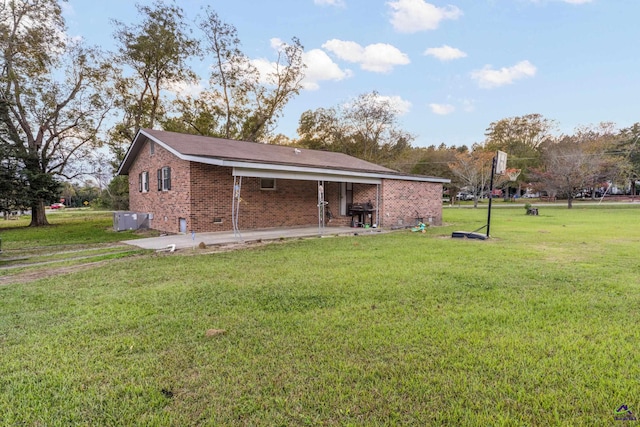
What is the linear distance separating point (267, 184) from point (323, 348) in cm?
1074

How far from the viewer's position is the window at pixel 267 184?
42.4ft

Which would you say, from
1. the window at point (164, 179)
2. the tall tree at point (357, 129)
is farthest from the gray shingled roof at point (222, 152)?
the tall tree at point (357, 129)

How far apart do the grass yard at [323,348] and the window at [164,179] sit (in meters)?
7.33

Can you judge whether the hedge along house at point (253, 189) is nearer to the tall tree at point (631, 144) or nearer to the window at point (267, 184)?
the window at point (267, 184)

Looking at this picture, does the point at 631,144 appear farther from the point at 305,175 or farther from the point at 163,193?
the point at 163,193

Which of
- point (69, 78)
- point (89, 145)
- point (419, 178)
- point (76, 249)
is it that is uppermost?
point (69, 78)

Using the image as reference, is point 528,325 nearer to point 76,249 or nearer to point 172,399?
point 172,399

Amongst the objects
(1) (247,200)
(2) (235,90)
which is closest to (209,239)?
(1) (247,200)

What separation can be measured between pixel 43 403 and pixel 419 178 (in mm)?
14304

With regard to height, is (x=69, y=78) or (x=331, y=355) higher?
(x=69, y=78)

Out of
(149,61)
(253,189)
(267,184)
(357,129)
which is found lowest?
(253,189)

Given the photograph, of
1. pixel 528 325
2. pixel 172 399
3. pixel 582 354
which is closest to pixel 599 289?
pixel 528 325

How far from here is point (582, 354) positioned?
2719 mm

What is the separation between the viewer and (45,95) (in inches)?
688
